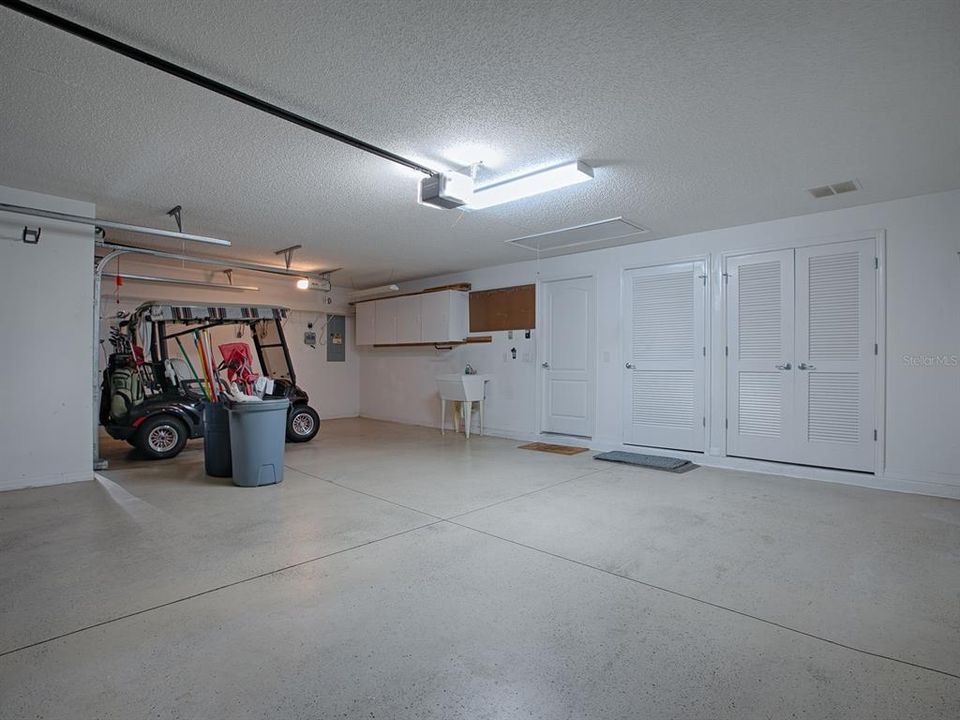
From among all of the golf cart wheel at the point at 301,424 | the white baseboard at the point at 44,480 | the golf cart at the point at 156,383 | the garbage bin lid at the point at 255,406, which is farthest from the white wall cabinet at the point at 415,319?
the white baseboard at the point at 44,480

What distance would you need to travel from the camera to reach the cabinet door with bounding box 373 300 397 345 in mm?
8750

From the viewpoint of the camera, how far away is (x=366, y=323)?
9.34 meters

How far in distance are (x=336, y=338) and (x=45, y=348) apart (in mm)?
5474

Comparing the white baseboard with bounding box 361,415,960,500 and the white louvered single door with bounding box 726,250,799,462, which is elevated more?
the white louvered single door with bounding box 726,250,799,462

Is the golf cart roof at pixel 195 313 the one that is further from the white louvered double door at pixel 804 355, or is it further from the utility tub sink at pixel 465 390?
the white louvered double door at pixel 804 355

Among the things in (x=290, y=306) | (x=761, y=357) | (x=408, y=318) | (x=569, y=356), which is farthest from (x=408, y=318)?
(x=761, y=357)

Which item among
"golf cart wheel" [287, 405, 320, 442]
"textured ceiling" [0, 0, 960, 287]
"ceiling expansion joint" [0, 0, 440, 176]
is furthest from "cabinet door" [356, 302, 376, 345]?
"ceiling expansion joint" [0, 0, 440, 176]

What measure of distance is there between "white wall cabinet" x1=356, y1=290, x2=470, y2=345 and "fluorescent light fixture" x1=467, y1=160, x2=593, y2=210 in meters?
3.96

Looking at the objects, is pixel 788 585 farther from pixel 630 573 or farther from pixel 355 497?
A: pixel 355 497

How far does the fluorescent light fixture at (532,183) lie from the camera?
11.7ft

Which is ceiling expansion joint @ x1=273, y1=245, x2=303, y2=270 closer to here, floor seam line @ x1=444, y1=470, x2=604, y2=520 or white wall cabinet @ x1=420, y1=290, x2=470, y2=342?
white wall cabinet @ x1=420, y1=290, x2=470, y2=342

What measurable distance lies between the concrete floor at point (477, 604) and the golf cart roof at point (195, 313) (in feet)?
7.38

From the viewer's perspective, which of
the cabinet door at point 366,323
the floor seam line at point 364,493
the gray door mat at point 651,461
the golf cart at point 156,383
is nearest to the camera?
the floor seam line at point 364,493

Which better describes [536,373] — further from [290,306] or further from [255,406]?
[290,306]
